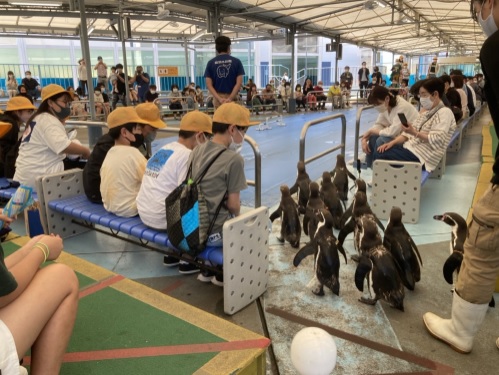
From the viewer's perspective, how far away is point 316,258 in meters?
2.77

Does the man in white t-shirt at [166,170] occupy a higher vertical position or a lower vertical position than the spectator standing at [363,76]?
lower

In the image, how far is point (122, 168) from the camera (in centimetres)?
328

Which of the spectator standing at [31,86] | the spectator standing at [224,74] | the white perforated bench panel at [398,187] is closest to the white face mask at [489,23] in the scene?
the white perforated bench panel at [398,187]

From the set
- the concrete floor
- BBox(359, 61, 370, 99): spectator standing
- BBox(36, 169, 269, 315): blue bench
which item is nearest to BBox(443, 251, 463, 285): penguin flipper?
the concrete floor

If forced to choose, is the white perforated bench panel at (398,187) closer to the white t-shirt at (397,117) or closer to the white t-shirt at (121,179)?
the white t-shirt at (397,117)

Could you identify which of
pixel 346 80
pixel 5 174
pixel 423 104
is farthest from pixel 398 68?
pixel 5 174

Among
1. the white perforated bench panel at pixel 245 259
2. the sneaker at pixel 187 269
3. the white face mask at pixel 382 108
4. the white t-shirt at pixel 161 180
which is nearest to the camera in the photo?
the white perforated bench panel at pixel 245 259

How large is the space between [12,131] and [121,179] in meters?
2.25

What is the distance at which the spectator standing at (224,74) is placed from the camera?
17.9 feet

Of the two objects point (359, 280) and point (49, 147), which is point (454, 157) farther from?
point (49, 147)

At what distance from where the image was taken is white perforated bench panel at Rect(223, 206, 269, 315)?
8.16 feet

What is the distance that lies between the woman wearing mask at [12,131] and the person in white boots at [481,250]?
4.38 meters

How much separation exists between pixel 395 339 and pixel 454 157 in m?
5.86

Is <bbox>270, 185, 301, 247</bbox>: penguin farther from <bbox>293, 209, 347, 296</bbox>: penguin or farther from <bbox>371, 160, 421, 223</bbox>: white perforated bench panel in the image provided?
<bbox>371, 160, 421, 223</bbox>: white perforated bench panel
